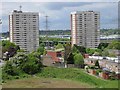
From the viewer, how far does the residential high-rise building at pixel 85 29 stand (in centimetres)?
683

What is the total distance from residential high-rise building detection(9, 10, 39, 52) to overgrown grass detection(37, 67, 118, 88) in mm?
1328

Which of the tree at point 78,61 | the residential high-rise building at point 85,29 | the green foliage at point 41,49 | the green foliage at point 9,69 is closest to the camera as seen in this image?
the green foliage at point 9,69

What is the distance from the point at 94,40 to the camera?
24.2 feet

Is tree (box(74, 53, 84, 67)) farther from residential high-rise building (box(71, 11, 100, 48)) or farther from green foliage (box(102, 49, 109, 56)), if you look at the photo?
residential high-rise building (box(71, 11, 100, 48))

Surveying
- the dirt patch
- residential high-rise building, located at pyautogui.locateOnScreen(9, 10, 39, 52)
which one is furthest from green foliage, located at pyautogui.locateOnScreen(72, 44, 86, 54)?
the dirt patch

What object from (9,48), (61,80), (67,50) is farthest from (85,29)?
(61,80)

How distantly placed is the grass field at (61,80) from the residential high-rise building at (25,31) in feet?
4.58

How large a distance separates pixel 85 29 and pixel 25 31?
1.69 m

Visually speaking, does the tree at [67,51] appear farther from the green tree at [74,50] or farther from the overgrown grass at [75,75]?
the overgrown grass at [75,75]

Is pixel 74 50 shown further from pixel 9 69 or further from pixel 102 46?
pixel 9 69

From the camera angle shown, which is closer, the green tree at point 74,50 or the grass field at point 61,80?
the grass field at point 61,80

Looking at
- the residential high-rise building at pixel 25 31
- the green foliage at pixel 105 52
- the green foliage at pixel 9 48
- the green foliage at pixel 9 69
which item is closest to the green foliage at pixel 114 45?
the green foliage at pixel 105 52

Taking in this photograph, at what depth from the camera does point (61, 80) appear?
4840 millimetres

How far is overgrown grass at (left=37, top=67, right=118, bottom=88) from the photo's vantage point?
14.6ft
